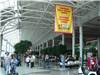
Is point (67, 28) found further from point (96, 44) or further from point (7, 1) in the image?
point (96, 44)

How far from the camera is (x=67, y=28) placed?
26.2 meters

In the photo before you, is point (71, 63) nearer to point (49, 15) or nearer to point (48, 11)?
point (48, 11)

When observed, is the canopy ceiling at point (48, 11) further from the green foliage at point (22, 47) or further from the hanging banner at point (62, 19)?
the hanging banner at point (62, 19)

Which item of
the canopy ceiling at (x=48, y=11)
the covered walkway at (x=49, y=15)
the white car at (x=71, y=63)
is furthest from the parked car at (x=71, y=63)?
the canopy ceiling at (x=48, y=11)

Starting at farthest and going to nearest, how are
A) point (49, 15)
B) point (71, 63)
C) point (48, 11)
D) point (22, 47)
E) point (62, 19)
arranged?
point (22, 47), point (49, 15), point (48, 11), point (71, 63), point (62, 19)

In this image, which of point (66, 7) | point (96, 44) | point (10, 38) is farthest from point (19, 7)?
point (10, 38)

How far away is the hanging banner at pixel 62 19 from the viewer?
84.6 ft

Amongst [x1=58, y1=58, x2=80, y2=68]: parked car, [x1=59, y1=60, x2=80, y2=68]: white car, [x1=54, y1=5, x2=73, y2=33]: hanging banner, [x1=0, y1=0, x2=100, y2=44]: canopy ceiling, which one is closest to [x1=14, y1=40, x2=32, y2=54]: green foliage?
[x1=0, y1=0, x2=100, y2=44]: canopy ceiling

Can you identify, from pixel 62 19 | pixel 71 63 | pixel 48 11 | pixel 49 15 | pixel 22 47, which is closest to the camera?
pixel 62 19

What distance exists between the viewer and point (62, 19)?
1029 inches

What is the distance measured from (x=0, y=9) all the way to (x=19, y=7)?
5.18 metres

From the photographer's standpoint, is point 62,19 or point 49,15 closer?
point 62,19

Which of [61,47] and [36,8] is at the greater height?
[36,8]

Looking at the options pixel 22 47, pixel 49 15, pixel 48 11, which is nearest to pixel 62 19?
pixel 48 11
